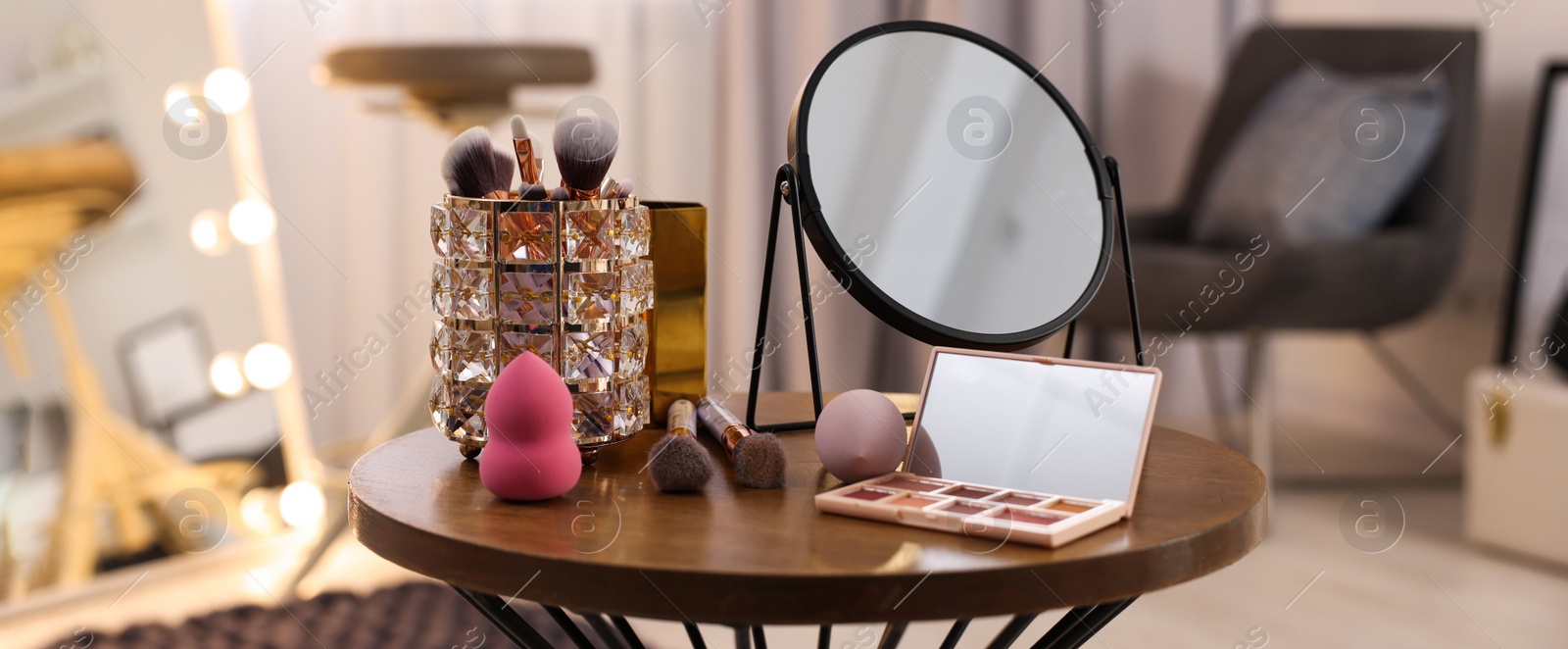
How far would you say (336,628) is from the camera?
1.40m

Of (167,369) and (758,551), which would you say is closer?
(758,551)

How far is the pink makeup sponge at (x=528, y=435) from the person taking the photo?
0.66 meters

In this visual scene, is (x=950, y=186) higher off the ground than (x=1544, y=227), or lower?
higher

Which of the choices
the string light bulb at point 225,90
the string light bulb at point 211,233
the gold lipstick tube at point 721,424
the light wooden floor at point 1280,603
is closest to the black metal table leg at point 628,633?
the gold lipstick tube at point 721,424

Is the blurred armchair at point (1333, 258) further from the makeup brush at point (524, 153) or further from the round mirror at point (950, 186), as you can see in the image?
the makeup brush at point (524, 153)

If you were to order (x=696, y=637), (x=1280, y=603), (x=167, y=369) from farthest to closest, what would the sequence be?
(x=167, y=369) → (x=1280, y=603) → (x=696, y=637)

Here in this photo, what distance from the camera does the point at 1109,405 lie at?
2.28 feet

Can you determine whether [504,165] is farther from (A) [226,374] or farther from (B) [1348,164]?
(B) [1348,164]

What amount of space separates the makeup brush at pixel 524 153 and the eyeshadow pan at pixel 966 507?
13.1 inches

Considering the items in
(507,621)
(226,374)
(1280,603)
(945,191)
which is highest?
(945,191)

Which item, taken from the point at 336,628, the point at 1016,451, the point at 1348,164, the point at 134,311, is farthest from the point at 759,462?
the point at 1348,164

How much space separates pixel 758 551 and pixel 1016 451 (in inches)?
8.2

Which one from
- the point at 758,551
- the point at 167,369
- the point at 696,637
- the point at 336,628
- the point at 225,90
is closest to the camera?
the point at 758,551

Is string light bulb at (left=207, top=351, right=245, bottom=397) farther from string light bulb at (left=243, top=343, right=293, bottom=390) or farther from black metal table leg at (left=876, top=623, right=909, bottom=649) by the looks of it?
black metal table leg at (left=876, top=623, right=909, bottom=649)
